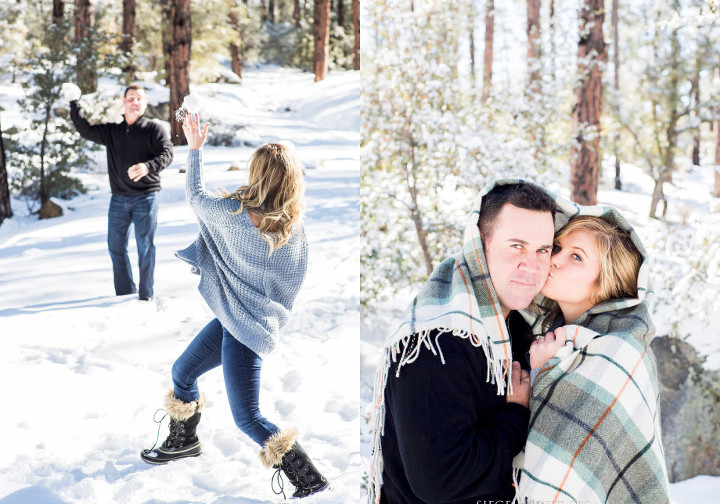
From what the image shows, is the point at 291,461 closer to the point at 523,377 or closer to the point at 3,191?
the point at 523,377

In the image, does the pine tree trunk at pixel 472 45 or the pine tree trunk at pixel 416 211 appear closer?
the pine tree trunk at pixel 416 211

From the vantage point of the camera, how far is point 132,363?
2020mm

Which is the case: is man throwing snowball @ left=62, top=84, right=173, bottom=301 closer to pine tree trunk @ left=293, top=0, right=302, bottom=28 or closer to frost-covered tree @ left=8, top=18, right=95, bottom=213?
frost-covered tree @ left=8, top=18, right=95, bottom=213

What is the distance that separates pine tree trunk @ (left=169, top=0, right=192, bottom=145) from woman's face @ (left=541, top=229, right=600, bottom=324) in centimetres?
139

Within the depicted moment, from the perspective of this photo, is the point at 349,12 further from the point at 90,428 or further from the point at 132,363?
the point at 90,428

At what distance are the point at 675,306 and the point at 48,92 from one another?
401cm

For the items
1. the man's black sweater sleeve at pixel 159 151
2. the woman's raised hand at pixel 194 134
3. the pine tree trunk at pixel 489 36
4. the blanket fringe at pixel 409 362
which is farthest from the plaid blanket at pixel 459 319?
the pine tree trunk at pixel 489 36

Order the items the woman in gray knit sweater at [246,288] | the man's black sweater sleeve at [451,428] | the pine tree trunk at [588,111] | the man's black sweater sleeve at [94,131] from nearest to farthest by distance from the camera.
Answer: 1. the man's black sweater sleeve at [451,428]
2. the woman in gray knit sweater at [246,288]
3. the man's black sweater sleeve at [94,131]
4. the pine tree trunk at [588,111]

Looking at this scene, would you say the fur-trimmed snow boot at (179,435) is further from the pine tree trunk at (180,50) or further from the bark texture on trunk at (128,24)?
the bark texture on trunk at (128,24)

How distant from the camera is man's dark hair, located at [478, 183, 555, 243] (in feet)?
4.46

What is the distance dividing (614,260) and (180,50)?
1.65 meters

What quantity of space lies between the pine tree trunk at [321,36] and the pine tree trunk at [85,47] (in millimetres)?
962

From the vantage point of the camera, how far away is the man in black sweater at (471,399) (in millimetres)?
1168

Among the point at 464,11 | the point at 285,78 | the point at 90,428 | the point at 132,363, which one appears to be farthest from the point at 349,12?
the point at 464,11
